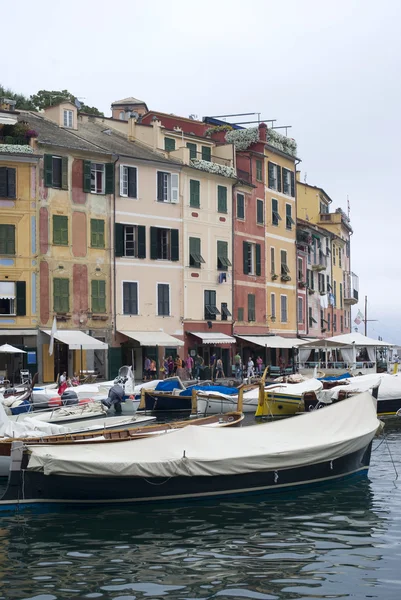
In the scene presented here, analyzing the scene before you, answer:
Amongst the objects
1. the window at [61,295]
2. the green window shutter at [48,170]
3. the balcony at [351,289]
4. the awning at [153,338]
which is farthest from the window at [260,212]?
the balcony at [351,289]

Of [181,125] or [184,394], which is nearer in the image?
[184,394]

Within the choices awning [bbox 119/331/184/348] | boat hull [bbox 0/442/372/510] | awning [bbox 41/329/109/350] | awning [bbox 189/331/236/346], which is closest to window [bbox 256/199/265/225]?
awning [bbox 189/331/236/346]

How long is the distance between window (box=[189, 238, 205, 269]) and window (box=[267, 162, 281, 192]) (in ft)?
35.3

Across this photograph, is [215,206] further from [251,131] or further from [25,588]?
[25,588]

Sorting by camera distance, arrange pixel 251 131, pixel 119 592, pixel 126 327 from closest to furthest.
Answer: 1. pixel 119 592
2. pixel 126 327
3. pixel 251 131

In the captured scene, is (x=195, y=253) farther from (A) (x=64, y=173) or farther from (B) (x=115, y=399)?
(B) (x=115, y=399)

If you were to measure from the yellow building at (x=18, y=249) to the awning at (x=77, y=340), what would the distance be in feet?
4.53

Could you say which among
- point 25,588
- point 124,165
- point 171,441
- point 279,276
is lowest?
point 25,588

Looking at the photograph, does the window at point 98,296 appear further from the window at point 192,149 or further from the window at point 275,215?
the window at point 275,215

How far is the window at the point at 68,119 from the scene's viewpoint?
169 ft

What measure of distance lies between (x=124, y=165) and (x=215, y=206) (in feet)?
26.0

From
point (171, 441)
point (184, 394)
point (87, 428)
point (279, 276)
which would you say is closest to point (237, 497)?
point (171, 441)

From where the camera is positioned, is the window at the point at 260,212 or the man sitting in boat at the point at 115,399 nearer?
the man sitting in boat at the point at 115,399

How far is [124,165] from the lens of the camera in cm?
5012
